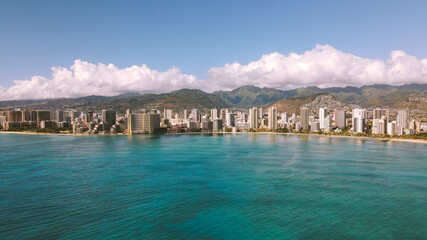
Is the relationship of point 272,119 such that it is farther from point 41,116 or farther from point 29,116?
point 29,116

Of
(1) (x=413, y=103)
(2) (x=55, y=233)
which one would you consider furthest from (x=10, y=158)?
(1) (x=413, y=103)

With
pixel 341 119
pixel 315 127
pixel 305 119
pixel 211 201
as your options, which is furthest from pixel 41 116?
pixel 341 119

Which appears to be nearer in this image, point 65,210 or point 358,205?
point 65,210

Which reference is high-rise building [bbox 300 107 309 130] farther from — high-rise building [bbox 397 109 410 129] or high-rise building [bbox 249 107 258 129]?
high-rise building [bbox 397 109 410 129]

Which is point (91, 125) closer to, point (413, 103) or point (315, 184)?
point (315, 184)

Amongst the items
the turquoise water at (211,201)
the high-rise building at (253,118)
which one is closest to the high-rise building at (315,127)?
the high-rise building at (253,118)
